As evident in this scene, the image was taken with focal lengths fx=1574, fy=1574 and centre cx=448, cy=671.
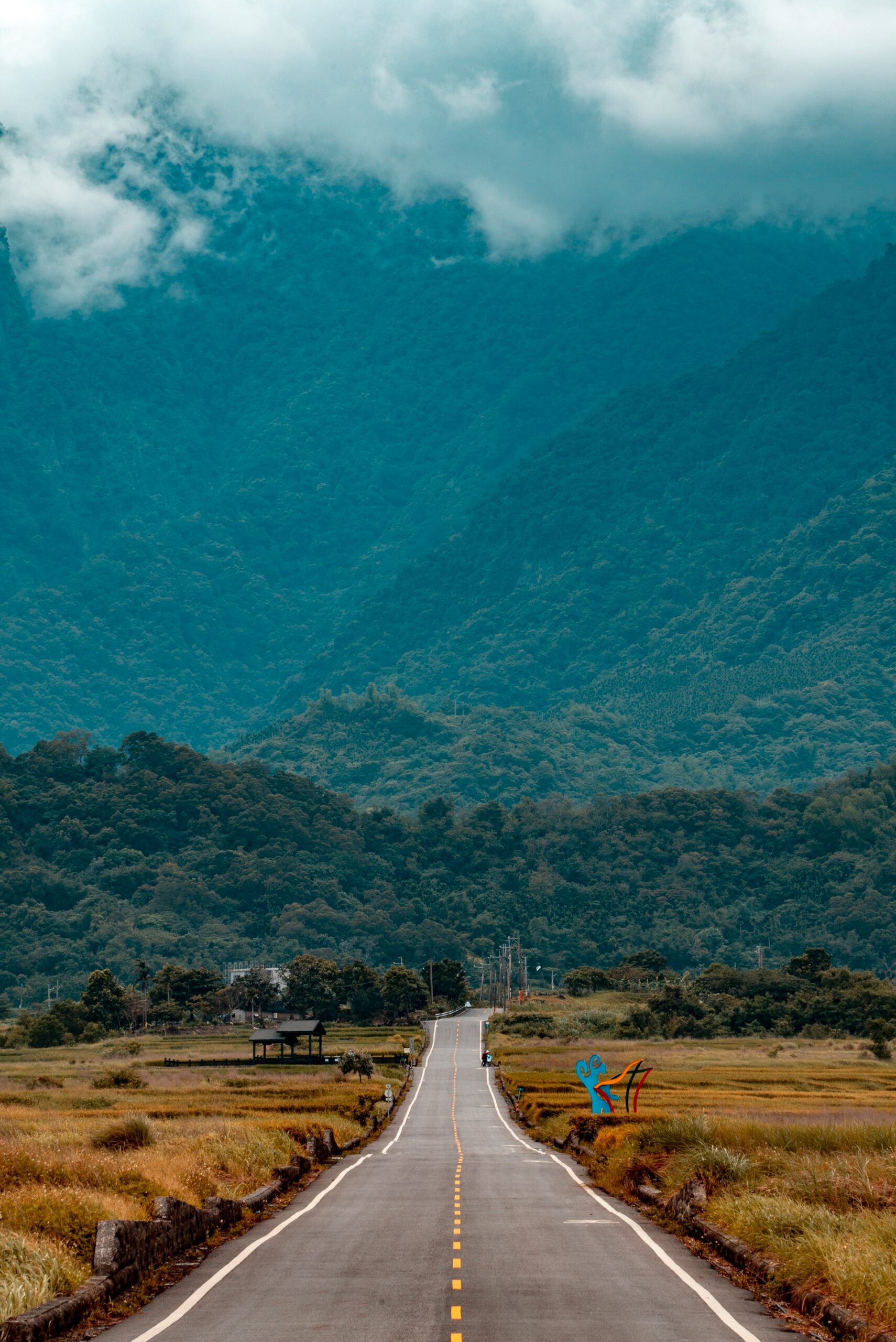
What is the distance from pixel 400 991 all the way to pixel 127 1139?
127 meters

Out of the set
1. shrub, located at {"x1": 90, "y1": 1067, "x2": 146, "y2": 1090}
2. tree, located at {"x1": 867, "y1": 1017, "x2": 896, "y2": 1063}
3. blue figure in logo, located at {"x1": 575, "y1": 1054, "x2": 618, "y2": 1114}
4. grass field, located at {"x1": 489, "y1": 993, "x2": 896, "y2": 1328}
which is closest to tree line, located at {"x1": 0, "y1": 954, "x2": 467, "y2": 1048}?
tree, located at {"x1": 867, "y1": 1017, "x2": 896, "y2": 1063}

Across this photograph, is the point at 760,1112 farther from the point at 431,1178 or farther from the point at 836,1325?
the point at 836,1325

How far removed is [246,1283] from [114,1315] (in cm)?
252

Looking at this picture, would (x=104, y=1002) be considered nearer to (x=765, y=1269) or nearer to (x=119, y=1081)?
(x=119, y=1081)

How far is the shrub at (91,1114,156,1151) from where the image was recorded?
1313 inches

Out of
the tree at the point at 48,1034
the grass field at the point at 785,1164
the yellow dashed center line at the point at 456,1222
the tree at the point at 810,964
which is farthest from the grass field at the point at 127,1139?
the tree at the point at 810,964

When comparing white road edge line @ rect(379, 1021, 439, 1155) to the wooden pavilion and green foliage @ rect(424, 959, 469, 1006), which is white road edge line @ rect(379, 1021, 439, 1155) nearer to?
the wooden pavilion

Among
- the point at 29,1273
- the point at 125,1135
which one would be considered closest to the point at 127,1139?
the point at 125,1135

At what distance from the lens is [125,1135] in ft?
111

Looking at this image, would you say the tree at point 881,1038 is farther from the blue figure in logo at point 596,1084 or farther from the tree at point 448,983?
the tree at point 448,983

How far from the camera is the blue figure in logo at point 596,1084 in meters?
52.2

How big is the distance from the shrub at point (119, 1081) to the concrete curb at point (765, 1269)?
2313 inches

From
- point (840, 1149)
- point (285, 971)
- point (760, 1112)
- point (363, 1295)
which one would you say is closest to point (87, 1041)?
point (285, 971)

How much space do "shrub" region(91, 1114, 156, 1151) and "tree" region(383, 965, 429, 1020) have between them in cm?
12574
